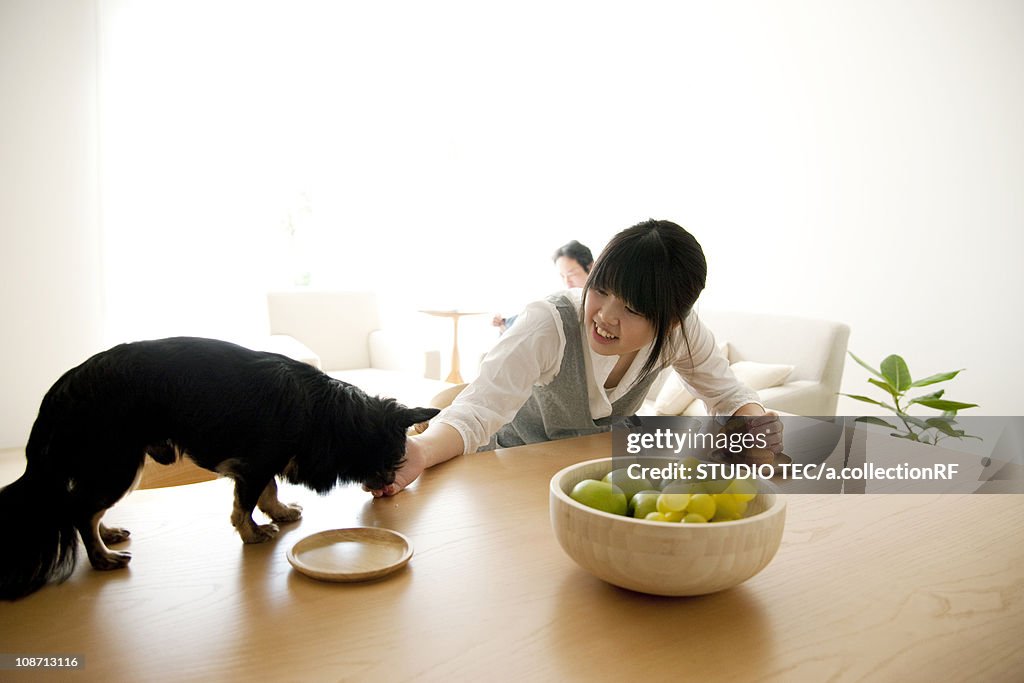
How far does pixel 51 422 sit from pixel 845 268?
172 inches

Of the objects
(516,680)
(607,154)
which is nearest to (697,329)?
(516,680)

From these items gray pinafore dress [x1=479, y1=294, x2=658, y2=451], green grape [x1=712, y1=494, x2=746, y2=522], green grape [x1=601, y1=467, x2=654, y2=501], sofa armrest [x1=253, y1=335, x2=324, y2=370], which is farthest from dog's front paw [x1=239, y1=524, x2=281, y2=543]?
sofa armrest [x1=253, y1=335, x2=324, y2=370]

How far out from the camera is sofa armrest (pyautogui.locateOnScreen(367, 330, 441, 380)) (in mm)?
4625

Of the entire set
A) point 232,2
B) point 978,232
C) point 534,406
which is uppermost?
point 232,2

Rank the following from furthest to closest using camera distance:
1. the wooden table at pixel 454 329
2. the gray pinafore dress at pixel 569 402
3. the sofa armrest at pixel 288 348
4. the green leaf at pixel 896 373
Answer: the wooden table at pixel 454 329 < the sofa armrest at pixel 288 348 < the green leaf at pixel 896 373 < the gray pinafore dress at pixel 569 402

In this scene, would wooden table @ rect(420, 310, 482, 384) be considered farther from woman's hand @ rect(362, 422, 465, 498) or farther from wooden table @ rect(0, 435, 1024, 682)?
wooden table @ rect(0, 435, 1024, 682)

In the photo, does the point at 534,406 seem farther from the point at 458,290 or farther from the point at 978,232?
the point at 458,290

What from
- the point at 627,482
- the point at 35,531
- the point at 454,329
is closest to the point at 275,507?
the point at 35,531

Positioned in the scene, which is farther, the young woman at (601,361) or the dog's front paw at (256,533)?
the young woman at (601,361)

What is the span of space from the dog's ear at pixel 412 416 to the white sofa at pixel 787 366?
263 centimetres

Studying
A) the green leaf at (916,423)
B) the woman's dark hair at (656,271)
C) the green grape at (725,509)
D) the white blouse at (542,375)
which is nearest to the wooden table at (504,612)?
the green grape at (725,509)

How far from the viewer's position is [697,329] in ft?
5.55

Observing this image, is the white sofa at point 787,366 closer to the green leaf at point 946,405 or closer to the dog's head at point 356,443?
the green leaf at point 946,405

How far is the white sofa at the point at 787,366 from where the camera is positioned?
3.53 m
